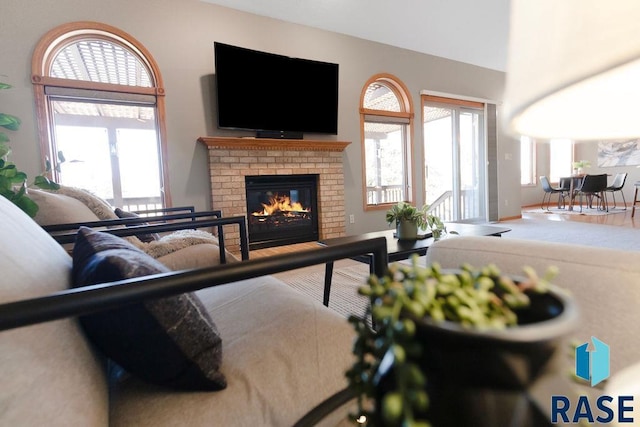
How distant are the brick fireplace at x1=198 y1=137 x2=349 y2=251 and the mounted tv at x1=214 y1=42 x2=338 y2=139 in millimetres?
183

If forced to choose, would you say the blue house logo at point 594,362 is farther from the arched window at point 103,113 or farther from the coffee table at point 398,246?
the arched window at point 103,113

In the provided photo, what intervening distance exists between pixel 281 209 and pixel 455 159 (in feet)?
11.0

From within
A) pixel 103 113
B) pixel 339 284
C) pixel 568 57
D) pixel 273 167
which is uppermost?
pixel 103 113

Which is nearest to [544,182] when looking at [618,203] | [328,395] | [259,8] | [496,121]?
[618,203]

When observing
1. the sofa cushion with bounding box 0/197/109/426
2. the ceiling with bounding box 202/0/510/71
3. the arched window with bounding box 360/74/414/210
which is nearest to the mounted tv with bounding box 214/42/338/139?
the ceiling with bounding box 202/0/510/71

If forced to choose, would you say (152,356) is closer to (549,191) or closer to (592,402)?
(592,402)

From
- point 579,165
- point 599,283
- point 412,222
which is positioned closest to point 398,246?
point 412,222

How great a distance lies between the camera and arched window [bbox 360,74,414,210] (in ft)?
15.4

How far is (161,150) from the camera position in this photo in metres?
3.39

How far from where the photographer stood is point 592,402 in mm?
513

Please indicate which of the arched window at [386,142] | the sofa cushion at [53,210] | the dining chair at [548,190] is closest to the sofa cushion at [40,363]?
the sofa cushion at [53,210]

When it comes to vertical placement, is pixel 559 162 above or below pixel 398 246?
above

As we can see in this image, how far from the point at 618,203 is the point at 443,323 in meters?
11.1

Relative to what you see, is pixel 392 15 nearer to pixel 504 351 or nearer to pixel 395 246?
pixel 395 246
